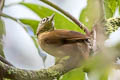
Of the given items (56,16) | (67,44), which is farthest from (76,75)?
(56,16)

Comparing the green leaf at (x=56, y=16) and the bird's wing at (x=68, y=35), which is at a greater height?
the green leaf at (x=56, y=16)

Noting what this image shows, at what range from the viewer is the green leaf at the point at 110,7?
3.02 feet

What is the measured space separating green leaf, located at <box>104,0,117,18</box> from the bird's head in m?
0.20

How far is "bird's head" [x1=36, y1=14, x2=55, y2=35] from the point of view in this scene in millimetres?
942

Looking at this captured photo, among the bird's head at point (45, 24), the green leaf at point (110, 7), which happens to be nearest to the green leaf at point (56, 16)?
the bird's head at point (45, 24)

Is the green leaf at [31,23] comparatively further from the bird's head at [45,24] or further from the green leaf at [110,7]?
the green leaf at [110,7]

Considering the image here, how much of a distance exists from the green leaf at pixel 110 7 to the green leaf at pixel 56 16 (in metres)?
0.13

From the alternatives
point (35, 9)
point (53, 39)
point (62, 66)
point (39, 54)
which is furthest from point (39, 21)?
→ point (62, 66)

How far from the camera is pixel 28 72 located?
45 centimetres

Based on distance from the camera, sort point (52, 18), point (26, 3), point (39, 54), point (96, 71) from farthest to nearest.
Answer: point (26, 3) → point (52, 18) → point (39, 54) → point (96, 71)

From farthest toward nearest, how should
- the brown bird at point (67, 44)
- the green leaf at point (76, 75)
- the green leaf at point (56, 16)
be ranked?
1. the green leaf at point (56, 16)
2. the brown bird at point (67, 44)
3. the green leaf at point (76, 75)

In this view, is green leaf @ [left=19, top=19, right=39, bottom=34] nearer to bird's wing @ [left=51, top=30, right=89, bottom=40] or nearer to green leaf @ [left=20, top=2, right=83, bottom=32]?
green leaf @ [left=20, top=2, right=83, bottom=32]

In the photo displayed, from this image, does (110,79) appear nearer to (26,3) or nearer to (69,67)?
(69,67)

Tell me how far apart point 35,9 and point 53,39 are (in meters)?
0.40
